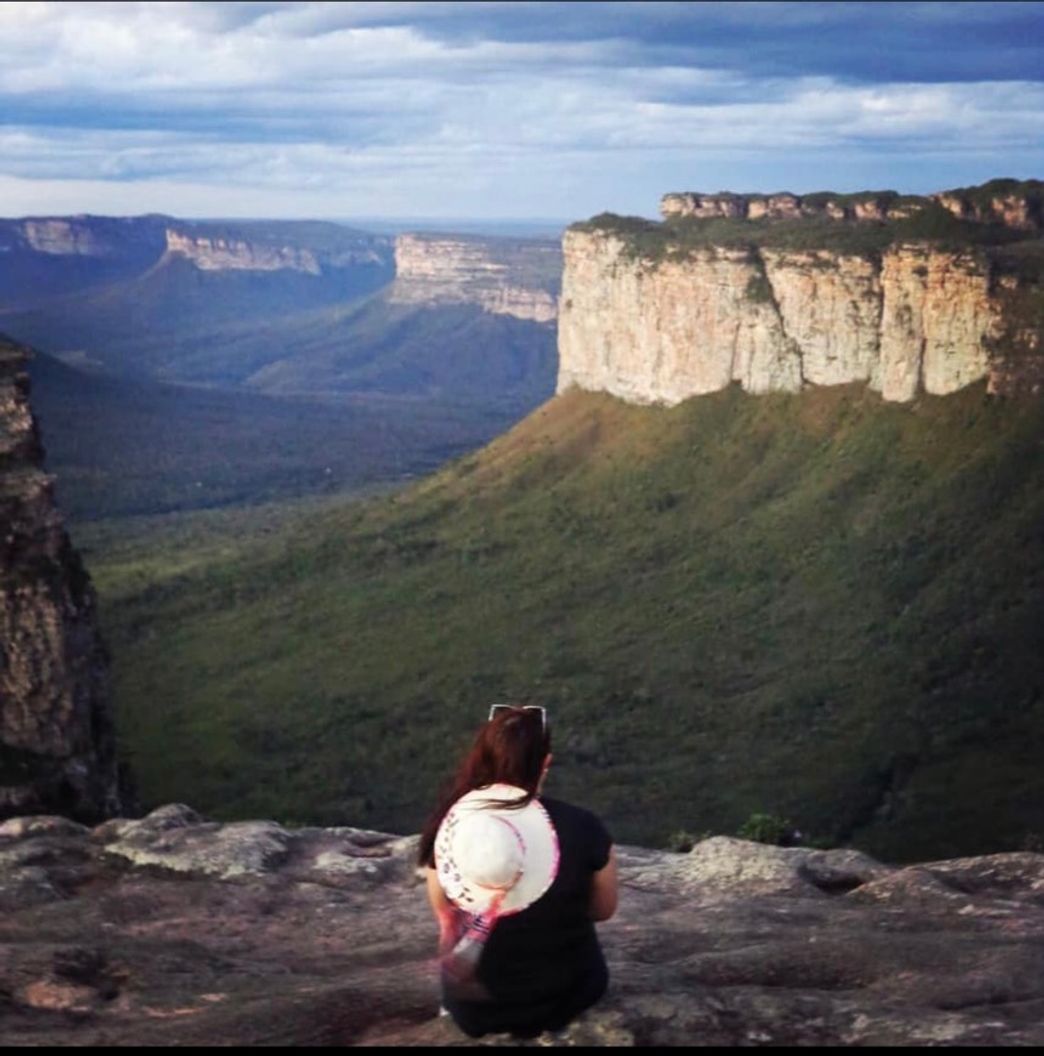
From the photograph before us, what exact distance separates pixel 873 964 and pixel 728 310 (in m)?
52.7

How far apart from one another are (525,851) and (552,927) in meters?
0.53

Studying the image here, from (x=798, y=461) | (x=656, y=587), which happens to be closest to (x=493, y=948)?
(x=656, y=587)

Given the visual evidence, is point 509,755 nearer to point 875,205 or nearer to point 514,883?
point 514,883

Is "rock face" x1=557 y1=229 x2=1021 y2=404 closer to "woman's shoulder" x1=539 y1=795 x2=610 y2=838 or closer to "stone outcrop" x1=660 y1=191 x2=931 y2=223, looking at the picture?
"stone outcrop" x1=660 y1=191 x2=931 y2=223

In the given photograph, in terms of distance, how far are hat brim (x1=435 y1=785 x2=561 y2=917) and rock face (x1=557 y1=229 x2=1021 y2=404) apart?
45527 mm

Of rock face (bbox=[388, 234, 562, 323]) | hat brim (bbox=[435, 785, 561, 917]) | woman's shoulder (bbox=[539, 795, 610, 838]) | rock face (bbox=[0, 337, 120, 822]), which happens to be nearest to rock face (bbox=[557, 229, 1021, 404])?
rock face (bbox=[0, 337, 120, 822])

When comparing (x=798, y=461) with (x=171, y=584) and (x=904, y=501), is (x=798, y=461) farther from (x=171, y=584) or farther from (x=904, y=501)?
(x=171, y=584)

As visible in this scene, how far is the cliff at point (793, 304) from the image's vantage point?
5119cm

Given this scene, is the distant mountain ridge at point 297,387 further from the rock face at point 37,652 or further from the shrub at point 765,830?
the shrub at point 765,830

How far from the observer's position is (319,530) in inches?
2781

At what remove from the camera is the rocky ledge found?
9617 mm

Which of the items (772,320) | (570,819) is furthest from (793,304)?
(570,819)

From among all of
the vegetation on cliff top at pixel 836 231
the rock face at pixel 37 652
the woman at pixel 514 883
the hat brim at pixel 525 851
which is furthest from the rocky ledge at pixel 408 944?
the vegetation on cliff top at pixel 836 231

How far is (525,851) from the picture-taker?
8203mm
